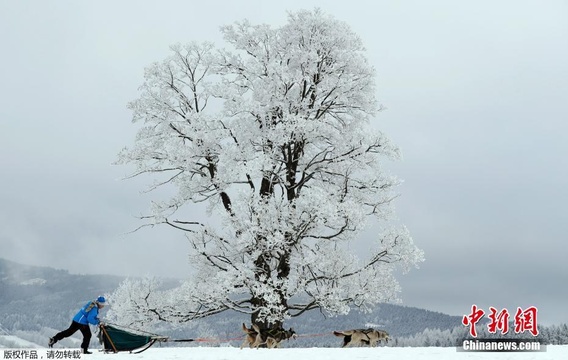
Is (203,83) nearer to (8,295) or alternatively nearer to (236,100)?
(236,100)

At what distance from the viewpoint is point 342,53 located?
24.2 m

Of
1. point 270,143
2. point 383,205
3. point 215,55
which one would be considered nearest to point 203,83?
point 215,55

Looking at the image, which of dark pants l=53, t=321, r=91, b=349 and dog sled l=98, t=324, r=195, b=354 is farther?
dog sled l=98, t=324, r=195, b=354

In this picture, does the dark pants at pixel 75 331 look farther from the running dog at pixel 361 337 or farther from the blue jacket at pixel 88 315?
the running dog at pixel 361 337

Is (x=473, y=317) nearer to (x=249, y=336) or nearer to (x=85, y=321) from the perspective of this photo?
(x=249, y=336)

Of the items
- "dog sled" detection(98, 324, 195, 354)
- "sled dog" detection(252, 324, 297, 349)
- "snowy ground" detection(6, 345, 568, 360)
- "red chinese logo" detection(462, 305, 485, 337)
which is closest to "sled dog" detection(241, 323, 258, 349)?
"sled dog" detection(252, 324, 297, 349)

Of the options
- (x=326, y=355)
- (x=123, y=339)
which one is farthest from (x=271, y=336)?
(x=123, y=339)

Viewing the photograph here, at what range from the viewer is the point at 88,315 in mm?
18500

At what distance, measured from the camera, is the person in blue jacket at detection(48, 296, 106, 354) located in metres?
18.4

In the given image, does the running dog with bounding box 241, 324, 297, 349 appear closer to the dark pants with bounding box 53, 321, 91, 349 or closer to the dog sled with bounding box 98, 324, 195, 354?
the dog sled with bounding box 98, 324, 195, 354

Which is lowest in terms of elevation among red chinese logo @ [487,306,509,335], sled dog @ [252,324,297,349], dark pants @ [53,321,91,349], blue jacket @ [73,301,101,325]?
dark pants @ [53,321,91,349]

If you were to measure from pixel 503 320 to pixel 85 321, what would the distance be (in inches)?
413

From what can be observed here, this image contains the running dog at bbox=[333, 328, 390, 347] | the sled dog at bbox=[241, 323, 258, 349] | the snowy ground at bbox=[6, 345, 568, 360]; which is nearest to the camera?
the snowy ground at bbox=[6, 345, 568, 360]

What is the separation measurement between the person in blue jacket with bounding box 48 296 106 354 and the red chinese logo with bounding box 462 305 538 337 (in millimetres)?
9254
